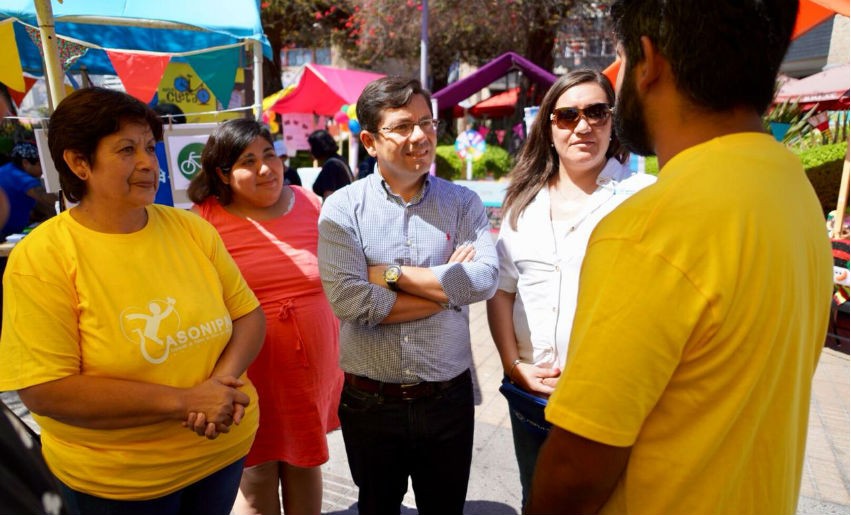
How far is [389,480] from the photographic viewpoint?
2.10 m

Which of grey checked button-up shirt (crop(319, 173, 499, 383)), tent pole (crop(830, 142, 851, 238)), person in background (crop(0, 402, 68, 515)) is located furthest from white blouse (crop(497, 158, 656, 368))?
tent pole (crop(830, 142, 851, 238))

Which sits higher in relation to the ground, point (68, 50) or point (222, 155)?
point (68, 50)

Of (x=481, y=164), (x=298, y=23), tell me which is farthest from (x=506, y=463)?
(x=298, y=23)

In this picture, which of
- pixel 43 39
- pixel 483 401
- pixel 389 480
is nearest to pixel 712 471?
pixel 389 480

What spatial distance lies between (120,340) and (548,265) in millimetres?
1343

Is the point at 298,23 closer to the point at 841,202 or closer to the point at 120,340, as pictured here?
the point at 841,202

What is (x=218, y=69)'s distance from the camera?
6.32 m

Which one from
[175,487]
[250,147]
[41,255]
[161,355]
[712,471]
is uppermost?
[250,147]

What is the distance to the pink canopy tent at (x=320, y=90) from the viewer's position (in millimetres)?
14406

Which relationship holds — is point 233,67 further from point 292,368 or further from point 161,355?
point 161,355

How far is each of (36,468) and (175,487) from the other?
2.99 ft

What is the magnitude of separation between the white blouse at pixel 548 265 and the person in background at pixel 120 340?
0.96 meters

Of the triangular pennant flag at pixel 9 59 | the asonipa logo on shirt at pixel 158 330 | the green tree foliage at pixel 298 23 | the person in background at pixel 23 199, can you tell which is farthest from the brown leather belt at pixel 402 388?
the green tree foliage at pixel 298 23

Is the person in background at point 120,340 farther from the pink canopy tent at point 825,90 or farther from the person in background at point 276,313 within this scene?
the pink canopy tent at point 825,90
